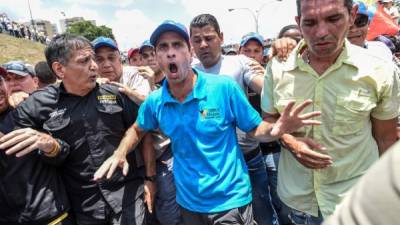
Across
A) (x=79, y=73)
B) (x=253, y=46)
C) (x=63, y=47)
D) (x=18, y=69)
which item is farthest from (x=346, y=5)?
(x=18, y=69)

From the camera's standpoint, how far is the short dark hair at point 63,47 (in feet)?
9.34

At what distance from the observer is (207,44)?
11.1 feet

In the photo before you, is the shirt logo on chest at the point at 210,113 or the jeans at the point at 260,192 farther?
the jeans at the point at 260,192

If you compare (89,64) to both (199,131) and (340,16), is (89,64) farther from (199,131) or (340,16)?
(340,16)

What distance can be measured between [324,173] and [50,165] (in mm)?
2120

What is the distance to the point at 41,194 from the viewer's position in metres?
2.66

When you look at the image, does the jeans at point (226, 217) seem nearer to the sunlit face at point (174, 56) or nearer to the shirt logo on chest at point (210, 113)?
the shirt logo on chest at point (210, 113)

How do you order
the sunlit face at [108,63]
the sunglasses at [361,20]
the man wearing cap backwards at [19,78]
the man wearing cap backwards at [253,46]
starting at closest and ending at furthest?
the sunglasses at [361,20] < the sunlit face at [108,63] < the man wearing cap backwards at [19,78] < the man wearing cap backwards at [253,46]

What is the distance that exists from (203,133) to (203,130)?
2 centimetres

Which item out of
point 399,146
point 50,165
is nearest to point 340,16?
point 399,146

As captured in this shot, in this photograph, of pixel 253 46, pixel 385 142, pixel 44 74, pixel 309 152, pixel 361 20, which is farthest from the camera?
pixel 253 46

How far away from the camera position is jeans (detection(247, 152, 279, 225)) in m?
3.32

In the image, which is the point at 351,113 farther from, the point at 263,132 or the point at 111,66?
the point at 111,66

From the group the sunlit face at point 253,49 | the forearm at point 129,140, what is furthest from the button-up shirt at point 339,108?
the sunlit face at point 253,49
